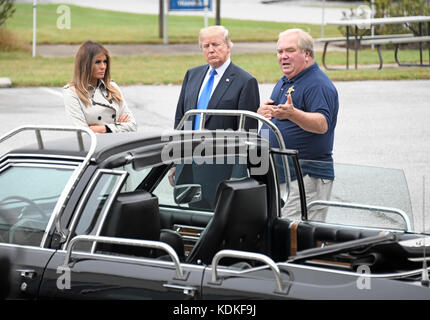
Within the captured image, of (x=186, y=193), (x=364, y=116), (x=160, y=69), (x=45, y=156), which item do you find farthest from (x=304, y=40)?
(x=160, y=69)

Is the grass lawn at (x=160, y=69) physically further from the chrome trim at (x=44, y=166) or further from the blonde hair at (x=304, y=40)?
the chrome trim at (x=44, y=166)

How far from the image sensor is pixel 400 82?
62.0 feet

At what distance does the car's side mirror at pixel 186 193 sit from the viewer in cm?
522

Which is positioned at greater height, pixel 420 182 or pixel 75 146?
pixel 75 146

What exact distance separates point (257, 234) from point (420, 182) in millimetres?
5168

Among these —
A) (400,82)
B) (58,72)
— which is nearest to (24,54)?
(58,72)

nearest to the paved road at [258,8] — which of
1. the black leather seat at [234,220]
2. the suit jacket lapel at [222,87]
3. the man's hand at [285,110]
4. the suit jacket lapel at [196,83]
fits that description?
the suit jacket lapel at [196,83]

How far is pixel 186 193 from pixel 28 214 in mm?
1211

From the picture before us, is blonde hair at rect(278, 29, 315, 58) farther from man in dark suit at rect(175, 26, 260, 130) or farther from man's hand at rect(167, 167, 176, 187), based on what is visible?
man's hand at rect(167, 167, 176, 187)

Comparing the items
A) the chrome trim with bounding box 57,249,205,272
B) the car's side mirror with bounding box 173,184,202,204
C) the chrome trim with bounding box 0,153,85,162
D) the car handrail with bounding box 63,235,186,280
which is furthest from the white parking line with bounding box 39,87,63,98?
the car handrail with bounding box 63,235,186,280

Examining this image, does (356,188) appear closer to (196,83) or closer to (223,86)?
(223,86)

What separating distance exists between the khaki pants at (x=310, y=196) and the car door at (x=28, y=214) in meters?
1.54

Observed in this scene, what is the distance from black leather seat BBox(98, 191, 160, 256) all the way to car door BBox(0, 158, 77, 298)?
30 cm
